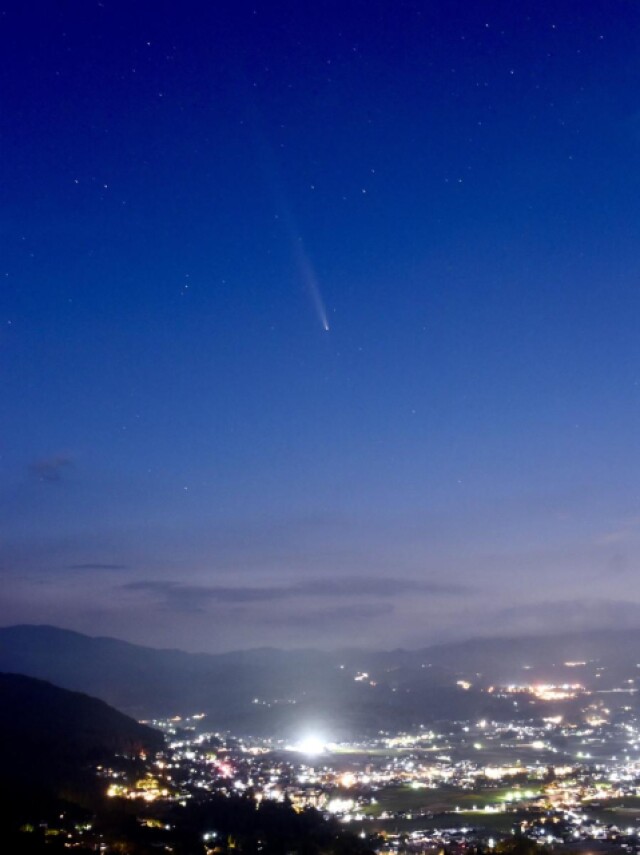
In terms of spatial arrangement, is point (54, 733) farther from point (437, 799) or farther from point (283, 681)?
point (283, 681)

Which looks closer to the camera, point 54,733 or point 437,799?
point 437,799

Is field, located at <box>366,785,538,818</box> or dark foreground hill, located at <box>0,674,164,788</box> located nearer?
field, located at <box>366,785,538,818</box>

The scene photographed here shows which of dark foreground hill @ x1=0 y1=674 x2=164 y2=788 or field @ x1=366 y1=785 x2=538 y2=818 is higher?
dark foreground hill @ x1=0 y1=674 x2=164 y2=788

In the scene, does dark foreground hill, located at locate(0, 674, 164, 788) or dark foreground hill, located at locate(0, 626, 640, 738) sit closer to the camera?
dark foreground hill, located at locate(0, 674, 164, 788)

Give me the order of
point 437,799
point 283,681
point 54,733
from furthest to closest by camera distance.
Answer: point 283,681
point 54,733
point 437,799

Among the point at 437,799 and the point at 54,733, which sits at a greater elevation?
the point at 54,733

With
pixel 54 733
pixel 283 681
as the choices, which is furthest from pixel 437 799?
pixel 283 681

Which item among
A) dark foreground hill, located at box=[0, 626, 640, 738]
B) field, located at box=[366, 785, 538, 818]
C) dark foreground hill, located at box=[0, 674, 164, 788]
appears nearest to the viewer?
field, located at box=[366, 785, 538, 818]

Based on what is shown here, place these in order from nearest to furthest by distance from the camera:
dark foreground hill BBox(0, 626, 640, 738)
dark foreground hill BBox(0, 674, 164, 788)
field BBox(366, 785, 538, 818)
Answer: field BBox(366, 785, 538, 818) → dark foreground hill BBox(0, 674, 164, 788) → dark foreground hill BBox(0, 626, 640, 738)

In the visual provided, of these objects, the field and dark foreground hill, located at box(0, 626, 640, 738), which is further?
dark foreground hill, located at box(0, 626, 640, 738)

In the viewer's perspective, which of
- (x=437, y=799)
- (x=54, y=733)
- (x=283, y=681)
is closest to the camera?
(x=437, y=799)

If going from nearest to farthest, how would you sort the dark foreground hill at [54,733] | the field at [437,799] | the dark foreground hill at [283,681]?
the field at [437,799] → the dark foreground hill at [54,733] → the dark foreground hill at [283,681]

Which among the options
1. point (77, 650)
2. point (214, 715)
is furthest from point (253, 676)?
point (77, 650)
